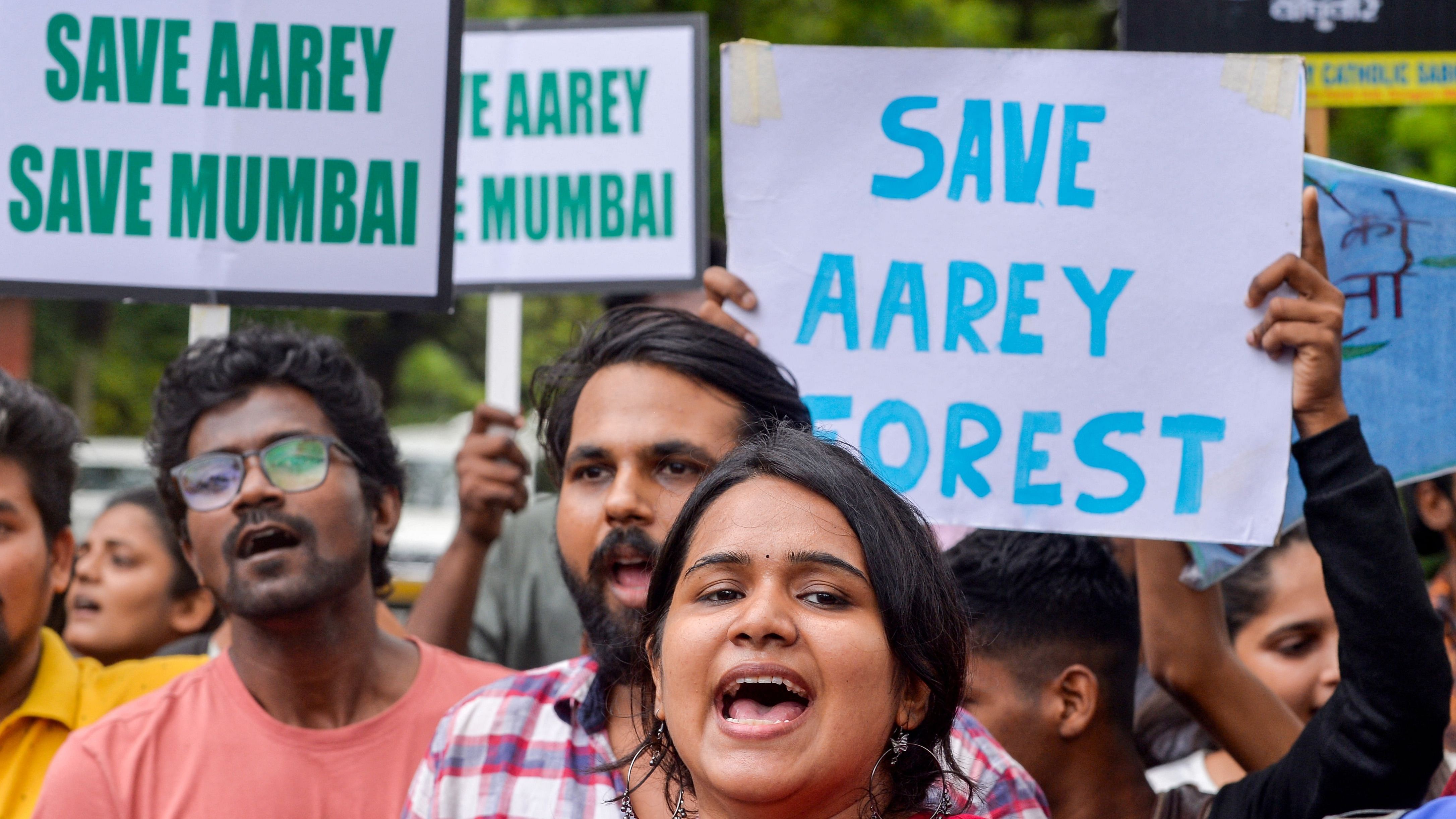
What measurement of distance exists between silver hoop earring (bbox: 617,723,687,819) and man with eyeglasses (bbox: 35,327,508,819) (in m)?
0.76

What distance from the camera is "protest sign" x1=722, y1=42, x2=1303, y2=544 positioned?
111 inches

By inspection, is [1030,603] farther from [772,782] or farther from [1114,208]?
[772,782]

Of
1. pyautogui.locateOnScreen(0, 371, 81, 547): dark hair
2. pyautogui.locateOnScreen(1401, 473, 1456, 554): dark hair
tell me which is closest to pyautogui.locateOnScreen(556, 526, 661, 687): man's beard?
pyautogui.locateOnScreen(0, 371, 81, 547): dark hair

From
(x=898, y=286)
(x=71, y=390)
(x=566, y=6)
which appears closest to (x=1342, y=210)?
(x=898, y=286)

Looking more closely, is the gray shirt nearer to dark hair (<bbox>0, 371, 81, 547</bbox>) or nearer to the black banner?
dark hair (<bbox>0, 371, 81, 547</bbox>)

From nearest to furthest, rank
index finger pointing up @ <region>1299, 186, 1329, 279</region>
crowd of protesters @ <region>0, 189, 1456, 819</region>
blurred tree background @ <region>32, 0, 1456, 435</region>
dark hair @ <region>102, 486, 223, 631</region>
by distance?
crowd of protesters @ <region>0, 189, 1456, 819</region> → index finger pointing up @ <region>1299, 186, 1329, 279</region> → dark hair @ <region>102, 486, 223, 631</region> → blurred tree background @ <region>32, 0, 1456, 435</region>

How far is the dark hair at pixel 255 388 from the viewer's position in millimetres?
3201

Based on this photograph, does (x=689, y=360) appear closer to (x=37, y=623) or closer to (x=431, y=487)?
(x=37, y=623)

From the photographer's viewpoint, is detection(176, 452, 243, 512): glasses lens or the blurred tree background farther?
the blurred tree background

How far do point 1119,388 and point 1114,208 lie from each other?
1.15 ft

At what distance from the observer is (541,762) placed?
2406mm

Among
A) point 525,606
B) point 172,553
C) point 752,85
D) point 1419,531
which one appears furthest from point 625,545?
point 1419,531

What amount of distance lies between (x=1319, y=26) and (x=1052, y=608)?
1655mm

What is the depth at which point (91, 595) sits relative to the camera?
4535 mm
